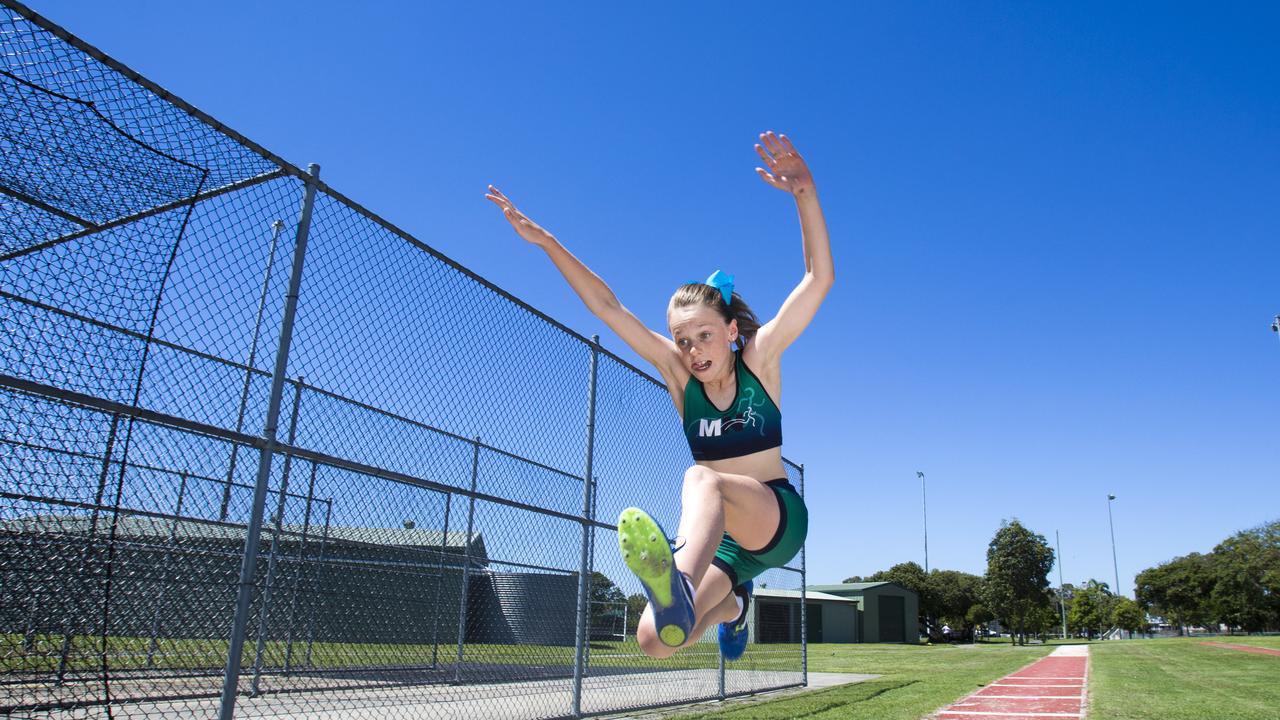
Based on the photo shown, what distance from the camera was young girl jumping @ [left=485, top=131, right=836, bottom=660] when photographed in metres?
2.76

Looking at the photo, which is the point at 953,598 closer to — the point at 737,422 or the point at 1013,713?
the point at 1013,713

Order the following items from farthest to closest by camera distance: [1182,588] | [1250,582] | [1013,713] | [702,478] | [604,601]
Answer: [1182,588] < [1250,582] < [1013,713] < [604,601] < [702,478]

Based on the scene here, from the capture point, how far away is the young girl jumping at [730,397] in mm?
2760

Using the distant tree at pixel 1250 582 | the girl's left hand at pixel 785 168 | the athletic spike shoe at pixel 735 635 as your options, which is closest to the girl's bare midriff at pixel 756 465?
the athletic spike shoe at pixel 735 635

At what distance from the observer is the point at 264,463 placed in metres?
3.39

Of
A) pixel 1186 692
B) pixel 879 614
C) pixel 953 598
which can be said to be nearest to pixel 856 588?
pixel 879 614

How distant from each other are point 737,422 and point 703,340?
36 centimetres

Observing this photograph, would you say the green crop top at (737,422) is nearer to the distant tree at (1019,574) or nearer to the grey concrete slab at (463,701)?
the grey concrete slab at (463,701)

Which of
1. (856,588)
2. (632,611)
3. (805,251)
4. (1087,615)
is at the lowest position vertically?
(1087,615)

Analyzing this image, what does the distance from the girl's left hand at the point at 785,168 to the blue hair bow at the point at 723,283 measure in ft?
1.42

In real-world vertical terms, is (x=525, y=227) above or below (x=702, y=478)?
above

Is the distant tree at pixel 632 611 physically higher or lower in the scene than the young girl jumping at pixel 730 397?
lower

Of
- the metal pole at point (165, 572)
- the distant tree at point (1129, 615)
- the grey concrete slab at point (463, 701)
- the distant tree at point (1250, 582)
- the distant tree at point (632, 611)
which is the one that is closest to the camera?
the metal pole at point (165, 572)

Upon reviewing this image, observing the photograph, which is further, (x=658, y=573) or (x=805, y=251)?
(x=805, y=251)
